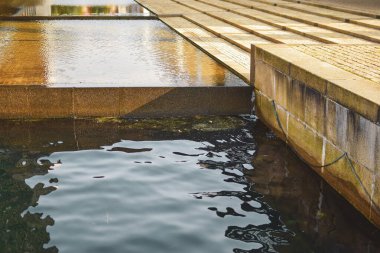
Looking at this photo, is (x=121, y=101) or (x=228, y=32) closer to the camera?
(x=121, y=101)

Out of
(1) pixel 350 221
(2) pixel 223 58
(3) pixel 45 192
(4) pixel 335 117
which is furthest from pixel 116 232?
(2) pixel 223 58

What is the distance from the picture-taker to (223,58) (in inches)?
451

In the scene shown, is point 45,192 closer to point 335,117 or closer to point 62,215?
point 62,215

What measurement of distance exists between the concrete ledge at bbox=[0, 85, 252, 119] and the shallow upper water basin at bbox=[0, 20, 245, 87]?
170 millimetres

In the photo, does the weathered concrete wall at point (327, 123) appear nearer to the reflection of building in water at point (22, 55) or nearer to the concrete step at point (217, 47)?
the concrete step at point (217, 47)

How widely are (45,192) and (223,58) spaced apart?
587cm

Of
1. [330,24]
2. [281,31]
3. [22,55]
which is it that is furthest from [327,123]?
[330,24]

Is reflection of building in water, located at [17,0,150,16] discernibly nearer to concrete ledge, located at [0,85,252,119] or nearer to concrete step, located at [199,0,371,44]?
concrete step, located at [199,0,371,44]

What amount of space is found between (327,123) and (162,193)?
1.85m

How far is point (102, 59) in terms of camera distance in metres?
11.1

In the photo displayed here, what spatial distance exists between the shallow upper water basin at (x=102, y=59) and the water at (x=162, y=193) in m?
0.85

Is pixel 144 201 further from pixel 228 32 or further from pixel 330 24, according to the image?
pixel 330 24

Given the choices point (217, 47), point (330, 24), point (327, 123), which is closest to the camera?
point (327, 123)

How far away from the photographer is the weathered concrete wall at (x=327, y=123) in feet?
18.4
